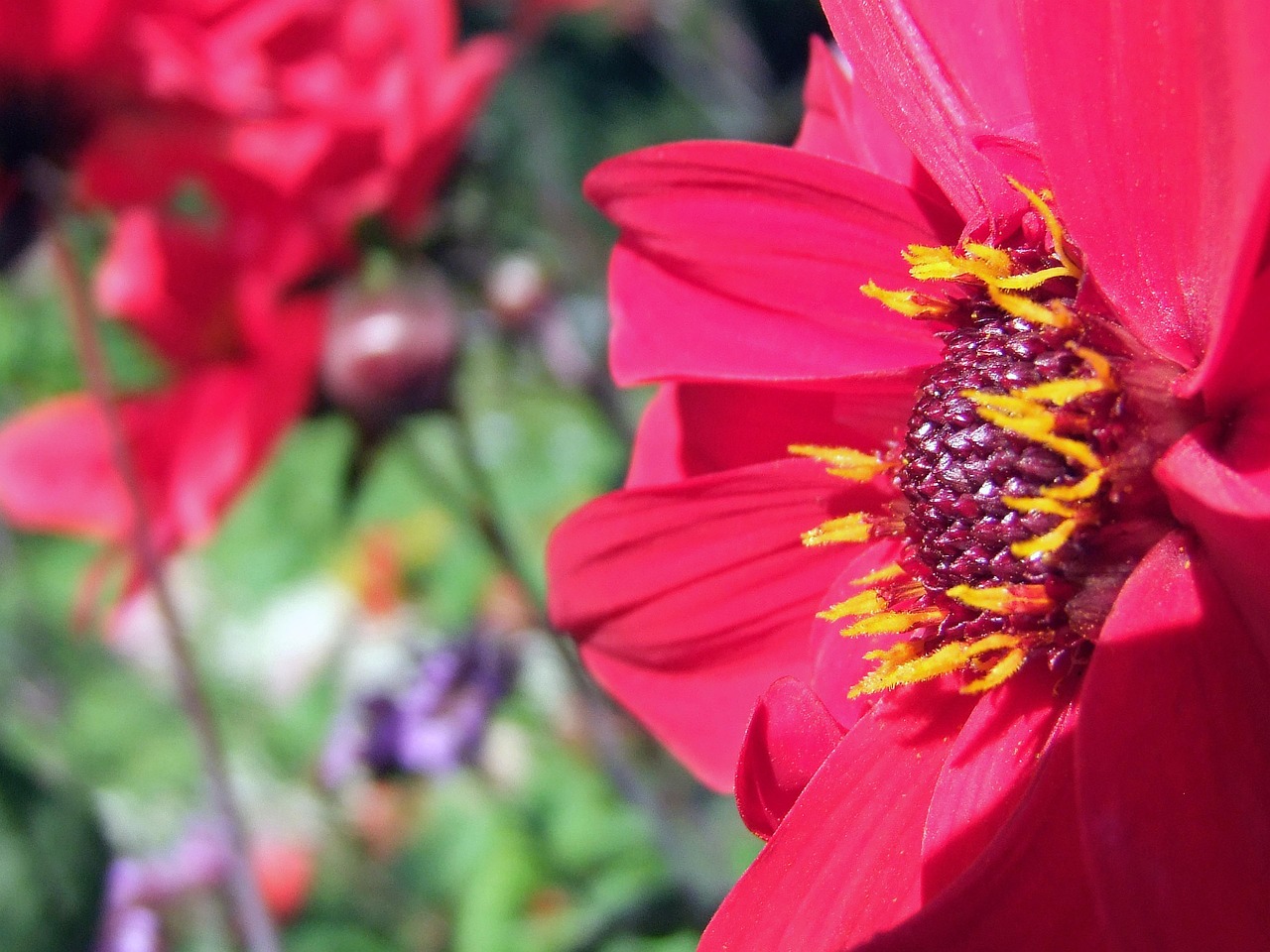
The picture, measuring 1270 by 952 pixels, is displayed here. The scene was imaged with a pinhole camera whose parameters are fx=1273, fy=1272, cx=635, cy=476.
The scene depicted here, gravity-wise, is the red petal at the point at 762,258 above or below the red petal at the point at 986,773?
above

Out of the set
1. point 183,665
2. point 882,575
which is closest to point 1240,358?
point 882,575

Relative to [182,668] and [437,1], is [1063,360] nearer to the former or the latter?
[182,668]

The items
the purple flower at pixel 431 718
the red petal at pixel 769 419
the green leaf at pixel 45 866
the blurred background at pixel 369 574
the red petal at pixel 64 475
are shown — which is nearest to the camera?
the red petal at pixel 769 419

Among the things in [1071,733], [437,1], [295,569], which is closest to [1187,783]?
[1071,733]

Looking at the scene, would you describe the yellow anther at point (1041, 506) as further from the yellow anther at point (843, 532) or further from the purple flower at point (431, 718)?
the purple flower at point (431, 718)

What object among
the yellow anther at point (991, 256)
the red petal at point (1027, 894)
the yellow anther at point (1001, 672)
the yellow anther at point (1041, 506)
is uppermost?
the yellow anther at point (991, 256)

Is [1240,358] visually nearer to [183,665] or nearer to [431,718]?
[183,665]

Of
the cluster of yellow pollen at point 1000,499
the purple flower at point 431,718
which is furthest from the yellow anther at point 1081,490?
the purple flower at point 431,718
